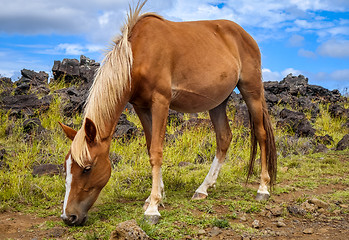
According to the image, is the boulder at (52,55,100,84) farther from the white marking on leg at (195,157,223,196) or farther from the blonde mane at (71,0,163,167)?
the blonde mane at (71,0,163,167)

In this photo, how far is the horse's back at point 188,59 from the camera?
406 cm

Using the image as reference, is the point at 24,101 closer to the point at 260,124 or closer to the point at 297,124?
the point at 260,124

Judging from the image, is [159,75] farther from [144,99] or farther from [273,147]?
[273,147]

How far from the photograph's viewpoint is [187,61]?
4410mm

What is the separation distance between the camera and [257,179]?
641 cm

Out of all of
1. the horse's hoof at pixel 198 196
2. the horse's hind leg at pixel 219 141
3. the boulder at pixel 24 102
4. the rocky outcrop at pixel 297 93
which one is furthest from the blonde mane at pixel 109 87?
the rocky outcrop at pixel 297 93

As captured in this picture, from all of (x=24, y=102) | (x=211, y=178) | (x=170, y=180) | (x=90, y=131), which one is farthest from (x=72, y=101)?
(x=90, y=131)

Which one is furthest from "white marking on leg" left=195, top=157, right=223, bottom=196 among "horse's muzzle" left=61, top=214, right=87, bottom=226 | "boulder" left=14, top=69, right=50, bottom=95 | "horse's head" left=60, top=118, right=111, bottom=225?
"boulder" left=14, top=69, right=50, bottom=95

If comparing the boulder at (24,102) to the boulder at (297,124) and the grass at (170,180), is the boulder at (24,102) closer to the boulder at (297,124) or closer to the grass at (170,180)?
the grass at (170,180)

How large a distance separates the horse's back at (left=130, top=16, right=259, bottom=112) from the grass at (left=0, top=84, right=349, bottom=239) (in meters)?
1.37

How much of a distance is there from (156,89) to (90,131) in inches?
34.8

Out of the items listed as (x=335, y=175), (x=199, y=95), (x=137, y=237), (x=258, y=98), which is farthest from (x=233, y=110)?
(x=137, y=237)

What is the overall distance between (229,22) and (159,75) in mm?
2062

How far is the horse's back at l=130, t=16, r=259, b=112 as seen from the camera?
13.3 feet
